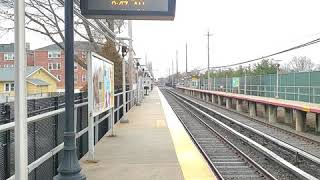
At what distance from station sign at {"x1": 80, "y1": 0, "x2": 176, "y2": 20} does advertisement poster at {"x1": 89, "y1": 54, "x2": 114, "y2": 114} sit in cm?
90

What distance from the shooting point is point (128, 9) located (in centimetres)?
974

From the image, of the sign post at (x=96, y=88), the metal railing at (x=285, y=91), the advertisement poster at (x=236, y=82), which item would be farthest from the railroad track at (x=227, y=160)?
the advertisement poster at (x=236, y=82)

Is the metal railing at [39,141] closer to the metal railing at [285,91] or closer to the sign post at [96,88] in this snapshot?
the sign post at [96,88]

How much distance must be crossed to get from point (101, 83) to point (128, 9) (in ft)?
6.48

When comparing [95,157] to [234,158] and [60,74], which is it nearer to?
[234,158]

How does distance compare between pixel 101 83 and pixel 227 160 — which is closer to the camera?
pixel 101 83

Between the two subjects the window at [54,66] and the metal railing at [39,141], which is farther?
the window at [54,66]

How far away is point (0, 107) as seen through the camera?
18.9 feet

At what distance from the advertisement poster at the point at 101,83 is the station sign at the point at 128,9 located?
0.90 m

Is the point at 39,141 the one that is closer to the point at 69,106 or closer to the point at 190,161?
the point at 69,106

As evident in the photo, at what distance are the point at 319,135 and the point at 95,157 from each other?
12.5m

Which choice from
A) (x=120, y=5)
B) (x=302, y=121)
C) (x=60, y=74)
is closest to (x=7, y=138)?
(x=120, y=5)

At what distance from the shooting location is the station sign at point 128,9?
947 cm

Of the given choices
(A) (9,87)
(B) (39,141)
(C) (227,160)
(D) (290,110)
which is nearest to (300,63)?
(A) (9,87)
